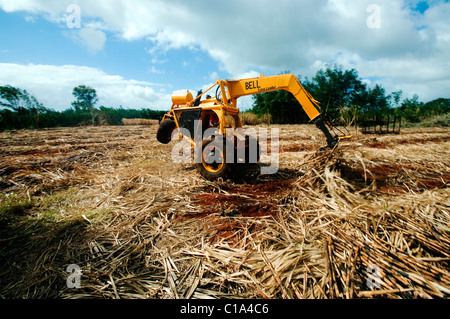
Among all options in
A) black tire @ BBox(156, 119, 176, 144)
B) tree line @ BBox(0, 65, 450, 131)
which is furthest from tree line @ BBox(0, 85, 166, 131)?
black tire @ BBox(156, 119, 176, 144)

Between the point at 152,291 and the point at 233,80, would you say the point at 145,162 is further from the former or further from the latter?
the point at 152,291

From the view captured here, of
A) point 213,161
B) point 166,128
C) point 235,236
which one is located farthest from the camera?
point 166,128

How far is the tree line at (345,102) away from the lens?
23531 millimetres

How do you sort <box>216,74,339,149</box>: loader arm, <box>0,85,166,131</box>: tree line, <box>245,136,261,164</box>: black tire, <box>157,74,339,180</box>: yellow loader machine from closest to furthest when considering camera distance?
<box>216,74,339,149</box>: loader arm < <box>157,74,339,180</box>: yellow loader machine < <box>245,136,261,164</box>: black tire < <box>0,85,166,131</box>: tree line

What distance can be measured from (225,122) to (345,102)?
1392 inches

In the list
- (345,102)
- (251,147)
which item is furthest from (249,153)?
(345,102)

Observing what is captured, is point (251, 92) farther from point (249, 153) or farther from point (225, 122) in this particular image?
point (249, 153)

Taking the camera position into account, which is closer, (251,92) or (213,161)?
(213,161)

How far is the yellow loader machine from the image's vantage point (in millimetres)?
4172

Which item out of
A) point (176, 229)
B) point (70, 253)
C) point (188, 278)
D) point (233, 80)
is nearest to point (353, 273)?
point (188, 278)

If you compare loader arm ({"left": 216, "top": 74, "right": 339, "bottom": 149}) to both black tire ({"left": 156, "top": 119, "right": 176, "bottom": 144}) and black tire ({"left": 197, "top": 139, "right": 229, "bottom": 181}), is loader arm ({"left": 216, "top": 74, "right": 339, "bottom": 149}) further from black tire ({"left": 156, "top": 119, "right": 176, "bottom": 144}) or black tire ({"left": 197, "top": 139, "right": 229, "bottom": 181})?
black tire ({"left": 156, "top": 119, "right": 176, "bottom": 144})

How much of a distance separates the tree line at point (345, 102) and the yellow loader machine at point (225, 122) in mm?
15377

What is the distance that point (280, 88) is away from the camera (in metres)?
4.32

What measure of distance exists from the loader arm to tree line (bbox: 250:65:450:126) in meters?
15.4
